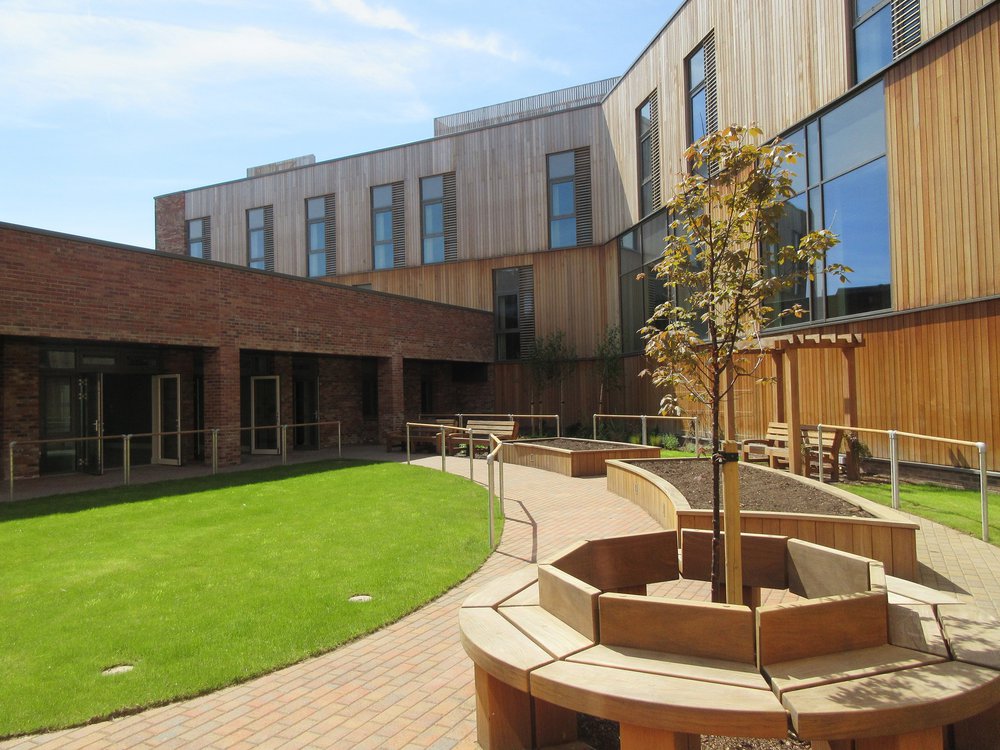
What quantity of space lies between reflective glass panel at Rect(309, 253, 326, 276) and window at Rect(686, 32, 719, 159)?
16.1 m

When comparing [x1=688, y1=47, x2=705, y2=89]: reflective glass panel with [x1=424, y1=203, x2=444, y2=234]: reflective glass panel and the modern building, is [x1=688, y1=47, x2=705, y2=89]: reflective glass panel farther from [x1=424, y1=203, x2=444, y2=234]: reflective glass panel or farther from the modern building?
[x1=424, y1=203, x2=444, y2=234]: reflective glass panel

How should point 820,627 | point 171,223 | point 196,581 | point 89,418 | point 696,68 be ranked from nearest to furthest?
point 820,627 → point 196,581 → point 89,418 → point 696,68 → point 171,223

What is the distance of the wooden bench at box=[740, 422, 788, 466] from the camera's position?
1204cm

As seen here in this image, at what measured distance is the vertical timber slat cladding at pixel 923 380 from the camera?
981 centimetres

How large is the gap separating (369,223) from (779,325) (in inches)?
677

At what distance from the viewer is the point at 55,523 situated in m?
8.40

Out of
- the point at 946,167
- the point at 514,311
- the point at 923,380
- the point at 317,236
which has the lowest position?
the point at 923,380

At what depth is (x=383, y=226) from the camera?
1043 inches

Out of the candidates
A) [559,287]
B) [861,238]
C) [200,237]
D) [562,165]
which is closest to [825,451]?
[861,238]

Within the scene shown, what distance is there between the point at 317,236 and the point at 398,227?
13.3 ft

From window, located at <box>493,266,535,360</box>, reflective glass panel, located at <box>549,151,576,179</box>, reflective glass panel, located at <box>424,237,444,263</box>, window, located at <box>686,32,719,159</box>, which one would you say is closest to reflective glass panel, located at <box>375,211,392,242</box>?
reflective glass panel, located at <box>424,237,444,263</box>

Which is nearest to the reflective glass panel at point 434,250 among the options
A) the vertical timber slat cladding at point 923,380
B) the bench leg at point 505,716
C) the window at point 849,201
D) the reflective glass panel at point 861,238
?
the window at point 849,201

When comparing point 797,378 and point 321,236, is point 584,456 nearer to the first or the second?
point 797,378

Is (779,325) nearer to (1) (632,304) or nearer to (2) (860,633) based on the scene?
(1) (632,304)
